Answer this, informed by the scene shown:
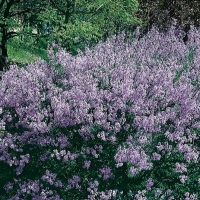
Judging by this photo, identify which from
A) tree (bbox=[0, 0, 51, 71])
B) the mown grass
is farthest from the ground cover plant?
the mown grass

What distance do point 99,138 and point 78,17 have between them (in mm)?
10062

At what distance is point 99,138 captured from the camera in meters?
4.96

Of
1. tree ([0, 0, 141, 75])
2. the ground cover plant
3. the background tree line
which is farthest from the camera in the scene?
the background tree line

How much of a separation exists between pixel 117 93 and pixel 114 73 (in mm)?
538

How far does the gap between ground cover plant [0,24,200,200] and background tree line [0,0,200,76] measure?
5412 millimetres

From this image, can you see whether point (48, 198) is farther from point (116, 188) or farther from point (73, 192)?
point (116, 188)

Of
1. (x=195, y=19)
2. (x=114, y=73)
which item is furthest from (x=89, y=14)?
(x=114, y=73)

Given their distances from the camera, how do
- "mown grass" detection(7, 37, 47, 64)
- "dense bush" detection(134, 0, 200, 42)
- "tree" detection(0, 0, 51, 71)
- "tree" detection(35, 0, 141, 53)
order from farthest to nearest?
"dense bush" detection(134, 0, 200, 42)
"mown grass" detection(7, 37, 47, 64)
"tree" detection(35, 0, 141, 53)
"tree" detection(0, 0, 51, 71)

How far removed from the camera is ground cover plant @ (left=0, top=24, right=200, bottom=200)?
192 inches

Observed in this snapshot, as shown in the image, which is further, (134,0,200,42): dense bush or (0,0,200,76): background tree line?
(134,0,200,42): dense bush

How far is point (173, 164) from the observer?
513 cm

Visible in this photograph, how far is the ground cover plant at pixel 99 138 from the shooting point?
487 centimetres

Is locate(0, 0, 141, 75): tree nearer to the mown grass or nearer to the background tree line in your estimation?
the background tree line

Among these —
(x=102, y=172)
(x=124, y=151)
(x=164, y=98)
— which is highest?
(x=164, y=98)
